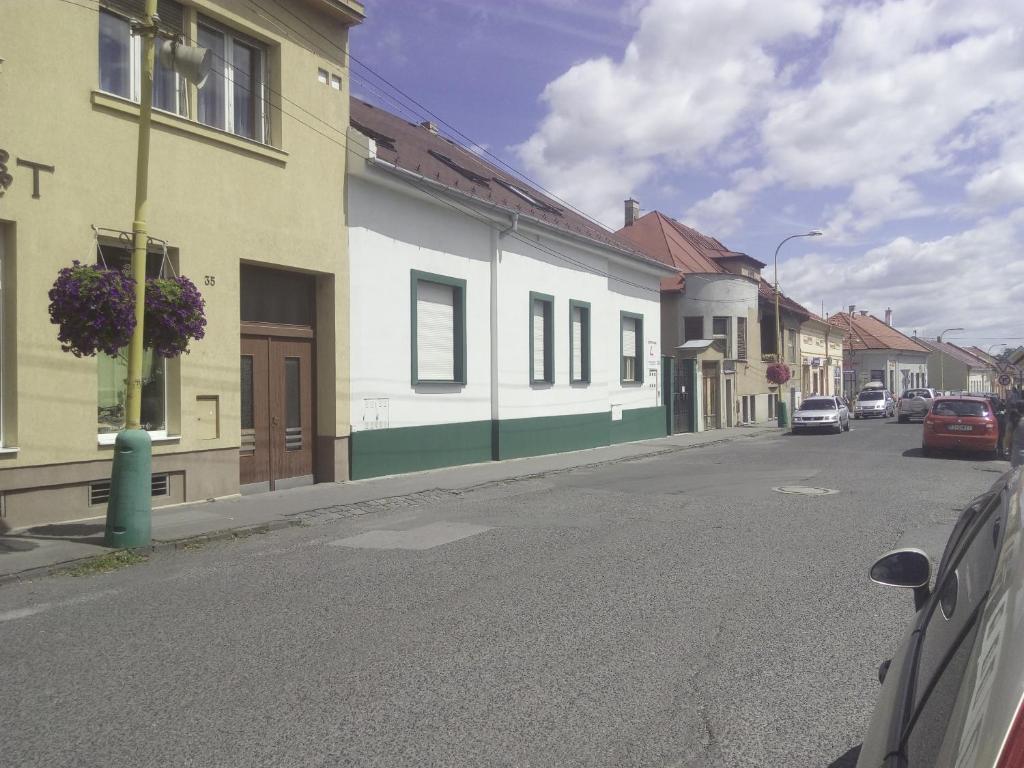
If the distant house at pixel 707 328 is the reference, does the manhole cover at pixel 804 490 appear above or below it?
below

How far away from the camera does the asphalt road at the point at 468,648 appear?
3789 mm

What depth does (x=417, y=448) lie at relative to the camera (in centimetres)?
1583

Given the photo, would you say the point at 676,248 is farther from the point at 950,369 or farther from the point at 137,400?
the point at 950,369

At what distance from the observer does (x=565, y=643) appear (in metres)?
5.21

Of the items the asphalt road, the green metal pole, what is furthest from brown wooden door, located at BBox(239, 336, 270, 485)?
the green metal pole

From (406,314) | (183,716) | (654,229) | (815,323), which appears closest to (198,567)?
(183,716)

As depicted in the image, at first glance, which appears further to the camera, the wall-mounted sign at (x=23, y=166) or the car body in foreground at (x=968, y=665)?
the wall-mounted sign at (x=23, y=166)

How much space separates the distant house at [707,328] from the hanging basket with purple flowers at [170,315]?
2270 cm

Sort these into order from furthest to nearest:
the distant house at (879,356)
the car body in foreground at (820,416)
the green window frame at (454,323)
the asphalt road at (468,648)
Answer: the distant house at (879,356)
the car body in foreground at (820,416)
the green window frame at (454,323)
the asphalt road at (468,648)

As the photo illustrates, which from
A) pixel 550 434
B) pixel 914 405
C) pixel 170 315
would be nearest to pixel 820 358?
pixel 914 405

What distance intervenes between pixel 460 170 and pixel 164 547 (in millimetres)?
13264

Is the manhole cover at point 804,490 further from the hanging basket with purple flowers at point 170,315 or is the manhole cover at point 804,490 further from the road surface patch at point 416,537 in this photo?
the hanging basket with purple flowers at point 170,315

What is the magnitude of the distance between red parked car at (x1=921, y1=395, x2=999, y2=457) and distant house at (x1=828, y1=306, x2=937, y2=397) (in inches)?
1816

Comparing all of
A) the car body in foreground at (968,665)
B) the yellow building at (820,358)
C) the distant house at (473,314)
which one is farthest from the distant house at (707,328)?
the car body in foreground at (968,665)
